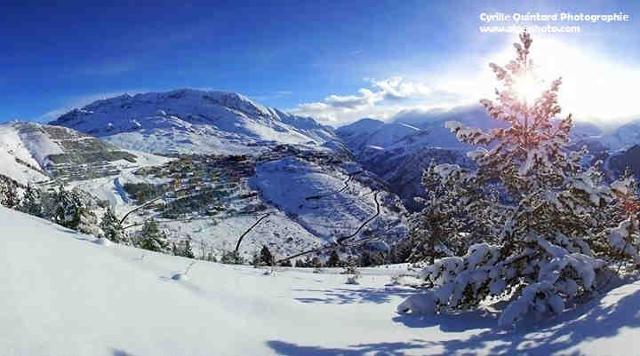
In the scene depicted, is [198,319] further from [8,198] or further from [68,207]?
[68,207]

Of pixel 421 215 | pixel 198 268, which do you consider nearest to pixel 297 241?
pixel 421 215

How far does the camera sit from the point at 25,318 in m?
5.62

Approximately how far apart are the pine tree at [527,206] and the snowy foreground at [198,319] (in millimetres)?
552

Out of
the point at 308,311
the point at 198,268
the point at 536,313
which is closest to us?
the point at 536,313

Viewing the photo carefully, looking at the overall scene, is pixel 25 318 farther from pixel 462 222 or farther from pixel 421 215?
pixel 421 215

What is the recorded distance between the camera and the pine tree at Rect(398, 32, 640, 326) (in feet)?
28.4

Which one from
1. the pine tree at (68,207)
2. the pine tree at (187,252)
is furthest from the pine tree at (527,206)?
the pine tree at (187,252)

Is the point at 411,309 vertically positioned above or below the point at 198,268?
below

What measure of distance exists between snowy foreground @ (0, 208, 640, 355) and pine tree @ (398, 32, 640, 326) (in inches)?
21.7

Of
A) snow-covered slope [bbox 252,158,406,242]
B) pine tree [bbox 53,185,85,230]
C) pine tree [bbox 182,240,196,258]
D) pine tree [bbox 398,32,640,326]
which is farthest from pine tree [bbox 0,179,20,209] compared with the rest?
snow-covered slope [bbox 252,158,406,242]

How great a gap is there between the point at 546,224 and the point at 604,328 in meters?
2.93

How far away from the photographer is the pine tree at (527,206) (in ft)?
28.4

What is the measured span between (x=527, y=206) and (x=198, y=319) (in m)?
5.65

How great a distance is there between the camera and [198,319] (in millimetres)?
6848
